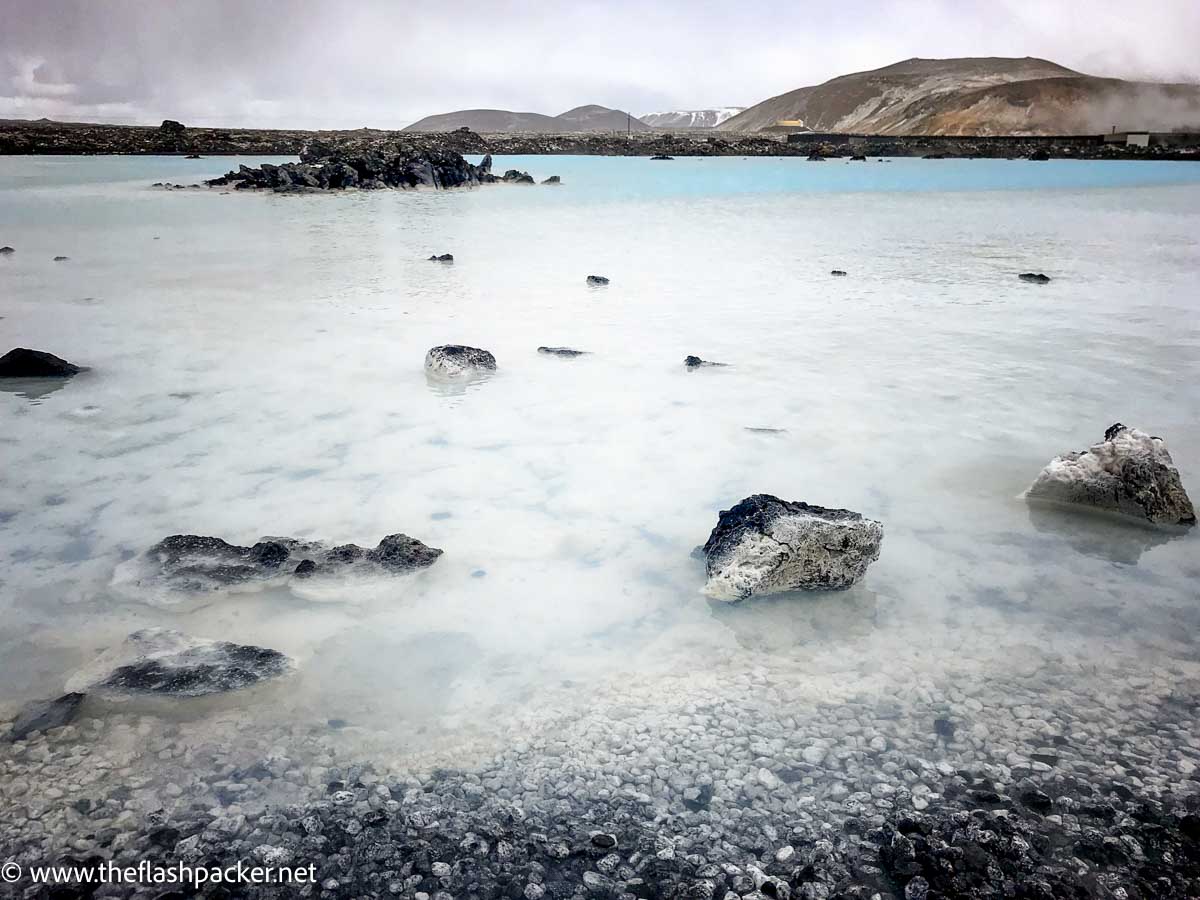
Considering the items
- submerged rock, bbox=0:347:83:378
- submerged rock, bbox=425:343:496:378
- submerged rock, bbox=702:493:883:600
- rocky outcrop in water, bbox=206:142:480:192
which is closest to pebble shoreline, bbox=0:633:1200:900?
submerged rock, bbox=702:493:883:600

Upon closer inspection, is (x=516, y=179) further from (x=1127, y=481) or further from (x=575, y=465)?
(x=1127, y=481)

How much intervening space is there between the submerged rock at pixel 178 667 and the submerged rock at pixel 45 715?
9cm

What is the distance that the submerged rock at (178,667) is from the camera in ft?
10.00

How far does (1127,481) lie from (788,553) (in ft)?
7.38

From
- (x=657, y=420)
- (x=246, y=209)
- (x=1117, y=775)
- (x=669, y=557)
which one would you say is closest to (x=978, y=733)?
(x=1117, y=775)

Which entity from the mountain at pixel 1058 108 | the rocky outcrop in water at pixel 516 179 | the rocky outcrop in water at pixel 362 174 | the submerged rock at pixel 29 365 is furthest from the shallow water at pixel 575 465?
the mountain at pixel 1058 108

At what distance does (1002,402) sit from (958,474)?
68.6 inches

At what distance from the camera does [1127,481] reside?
4.43m

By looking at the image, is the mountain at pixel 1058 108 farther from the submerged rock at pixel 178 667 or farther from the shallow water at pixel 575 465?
the submerged rock at pixel 178 667

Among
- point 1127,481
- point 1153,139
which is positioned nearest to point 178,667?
point 1127,481

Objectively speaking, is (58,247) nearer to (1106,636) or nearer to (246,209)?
(246,209)

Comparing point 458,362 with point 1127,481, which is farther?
point 458,362

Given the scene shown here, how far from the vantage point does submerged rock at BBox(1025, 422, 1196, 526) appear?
14.4 ft

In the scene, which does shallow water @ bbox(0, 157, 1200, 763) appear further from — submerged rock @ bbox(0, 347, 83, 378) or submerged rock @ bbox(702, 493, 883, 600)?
submerged rock @ bbox(0, 347, 83, 378)
